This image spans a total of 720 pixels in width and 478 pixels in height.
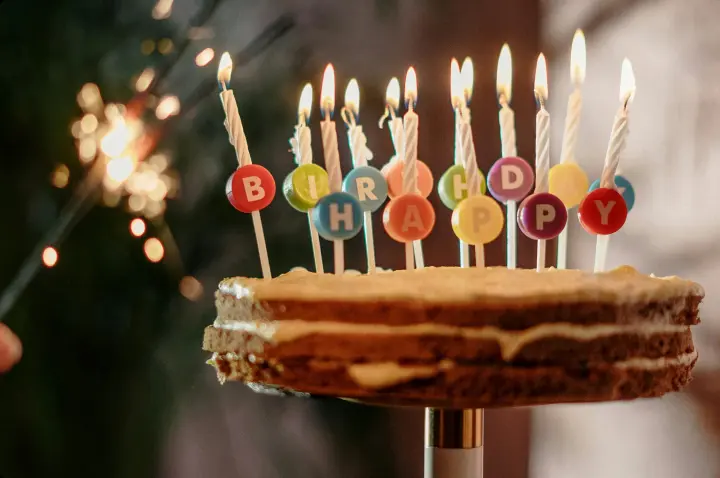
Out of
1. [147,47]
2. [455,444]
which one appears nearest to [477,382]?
[455,444]

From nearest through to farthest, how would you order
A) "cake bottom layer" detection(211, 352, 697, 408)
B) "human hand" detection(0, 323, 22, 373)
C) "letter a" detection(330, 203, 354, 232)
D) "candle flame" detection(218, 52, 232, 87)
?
1. "cake bottom layer" detection(211, 352, 697, 408)
2. "letter a" detection(330, 203, 354, 232)
3. "candle flame" detection(218, 52, 232, 87)
4. "human hand" detection(0, 323, 22, 373)

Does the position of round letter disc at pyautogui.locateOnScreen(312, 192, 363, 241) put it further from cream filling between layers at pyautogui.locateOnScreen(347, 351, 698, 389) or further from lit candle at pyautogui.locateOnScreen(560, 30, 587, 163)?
lit candle at pyautogui.locateOnScreen(560, 30, 587, 163)

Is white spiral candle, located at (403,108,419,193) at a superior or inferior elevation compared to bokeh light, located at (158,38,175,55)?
inferior

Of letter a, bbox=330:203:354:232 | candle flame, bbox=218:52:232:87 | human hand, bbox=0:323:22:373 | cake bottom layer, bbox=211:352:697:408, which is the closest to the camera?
cake bottom layer, bbox=211:352:697:408

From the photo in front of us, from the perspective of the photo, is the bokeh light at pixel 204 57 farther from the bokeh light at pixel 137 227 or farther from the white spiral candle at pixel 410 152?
the white spiral candle at pixel 410 152

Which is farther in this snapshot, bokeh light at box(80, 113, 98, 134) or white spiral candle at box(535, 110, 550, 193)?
A: bokeh light at box(80, 113, 98, 134)

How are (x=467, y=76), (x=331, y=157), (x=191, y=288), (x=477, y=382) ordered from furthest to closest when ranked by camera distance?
(x=191, y=288) < (x=467, y=76) < (x=331, y=157) < (x=477, y=382)

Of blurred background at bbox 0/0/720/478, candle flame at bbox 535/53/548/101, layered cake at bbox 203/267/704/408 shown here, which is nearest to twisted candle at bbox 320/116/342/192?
layered cake at bbox 203/267/704/408

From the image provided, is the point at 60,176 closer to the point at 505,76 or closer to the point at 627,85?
the point at 505,76
